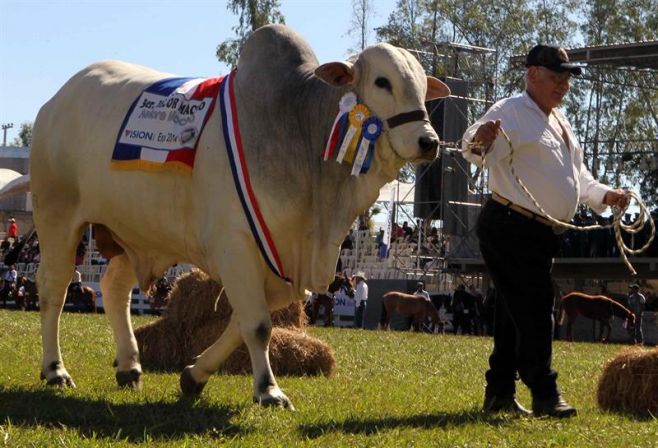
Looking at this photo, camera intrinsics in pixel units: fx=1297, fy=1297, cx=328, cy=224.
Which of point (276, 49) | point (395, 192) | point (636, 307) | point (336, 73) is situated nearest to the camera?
point (336, 73)

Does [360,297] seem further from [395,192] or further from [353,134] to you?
[353,134]

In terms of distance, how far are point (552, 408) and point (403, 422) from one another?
0.95m

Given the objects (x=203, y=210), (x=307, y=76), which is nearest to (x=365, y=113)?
(x=307, y=76)

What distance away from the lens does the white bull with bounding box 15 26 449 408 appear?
26.0 ft

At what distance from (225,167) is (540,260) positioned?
2.05 metres

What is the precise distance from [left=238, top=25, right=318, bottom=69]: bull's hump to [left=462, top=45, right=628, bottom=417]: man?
1.46 metres

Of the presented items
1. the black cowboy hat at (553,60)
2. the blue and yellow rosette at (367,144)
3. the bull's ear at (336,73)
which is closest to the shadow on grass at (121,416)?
the blue and yellow rosette at (367,144)

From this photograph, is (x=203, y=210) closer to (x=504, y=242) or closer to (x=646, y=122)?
(x=504, y=242)

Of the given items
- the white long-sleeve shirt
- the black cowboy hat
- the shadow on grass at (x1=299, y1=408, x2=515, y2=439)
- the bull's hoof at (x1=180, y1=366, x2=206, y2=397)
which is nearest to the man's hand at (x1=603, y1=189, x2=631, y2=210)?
the white long-sleeve shirt

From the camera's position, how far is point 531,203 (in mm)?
7754

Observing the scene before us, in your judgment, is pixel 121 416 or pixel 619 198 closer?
pixel 121 416

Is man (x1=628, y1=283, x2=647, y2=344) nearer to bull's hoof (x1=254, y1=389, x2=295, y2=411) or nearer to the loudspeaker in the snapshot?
the loudspeaker

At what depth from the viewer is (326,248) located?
26.5 feet

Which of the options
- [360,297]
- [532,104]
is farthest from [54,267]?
[360,297]
